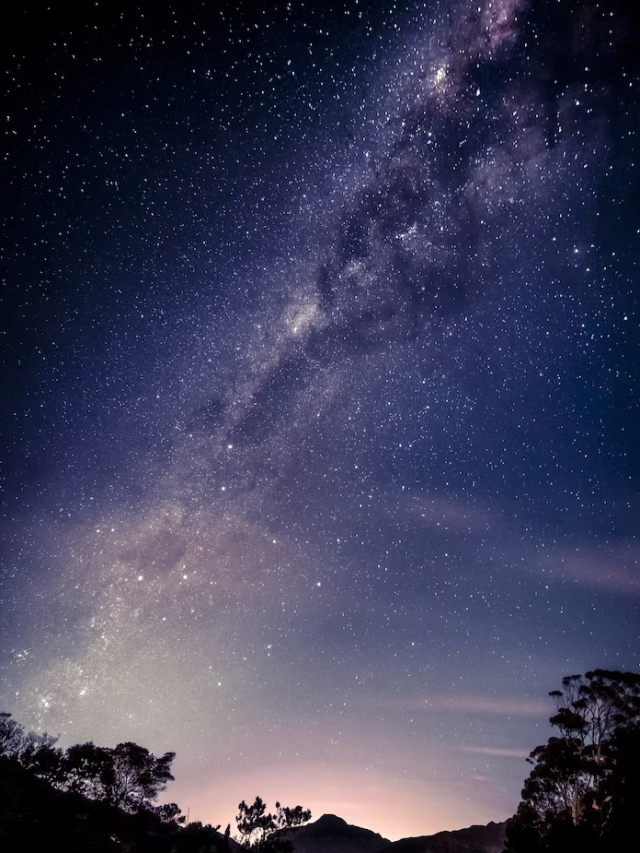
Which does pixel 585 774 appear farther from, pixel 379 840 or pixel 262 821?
pixel 379 840

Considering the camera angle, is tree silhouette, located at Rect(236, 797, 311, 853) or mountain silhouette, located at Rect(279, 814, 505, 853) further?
mountain silhouette, located at Rect(279, 814, 505, 853)

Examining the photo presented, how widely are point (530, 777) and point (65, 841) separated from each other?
Result: 24384mm

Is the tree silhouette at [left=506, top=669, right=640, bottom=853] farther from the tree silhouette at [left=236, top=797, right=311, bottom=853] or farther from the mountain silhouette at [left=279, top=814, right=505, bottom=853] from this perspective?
the mountain silhouette at [left=279, top=814, right=505, bottom=853]

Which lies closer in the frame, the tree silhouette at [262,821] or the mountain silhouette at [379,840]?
the tree silhouette at [262,821]

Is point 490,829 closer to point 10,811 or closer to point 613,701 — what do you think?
point 613,701

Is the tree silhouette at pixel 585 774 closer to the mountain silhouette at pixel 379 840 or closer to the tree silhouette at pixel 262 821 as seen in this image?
the tree silhouette at pixel 262 821

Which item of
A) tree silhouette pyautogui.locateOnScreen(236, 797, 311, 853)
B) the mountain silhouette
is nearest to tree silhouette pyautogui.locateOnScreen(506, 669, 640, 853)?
tree silhouette pyautogui.locateOnScreen(236, 797, 311, 853)

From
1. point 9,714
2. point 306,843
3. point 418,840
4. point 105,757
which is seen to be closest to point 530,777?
point 105,757

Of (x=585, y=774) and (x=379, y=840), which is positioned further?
(x=379, y=840)

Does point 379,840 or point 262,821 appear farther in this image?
point 379,840

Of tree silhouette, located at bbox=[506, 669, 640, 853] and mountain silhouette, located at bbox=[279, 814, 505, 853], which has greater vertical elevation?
tree silhouette, located at bbox=[506, 669, 640, 853]

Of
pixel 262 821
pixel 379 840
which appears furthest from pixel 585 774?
pixel 379 840

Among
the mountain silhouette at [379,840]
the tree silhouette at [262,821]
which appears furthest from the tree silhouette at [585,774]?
the mountain silhouette at [379,840]

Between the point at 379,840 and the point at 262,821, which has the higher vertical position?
the point at 262,821
